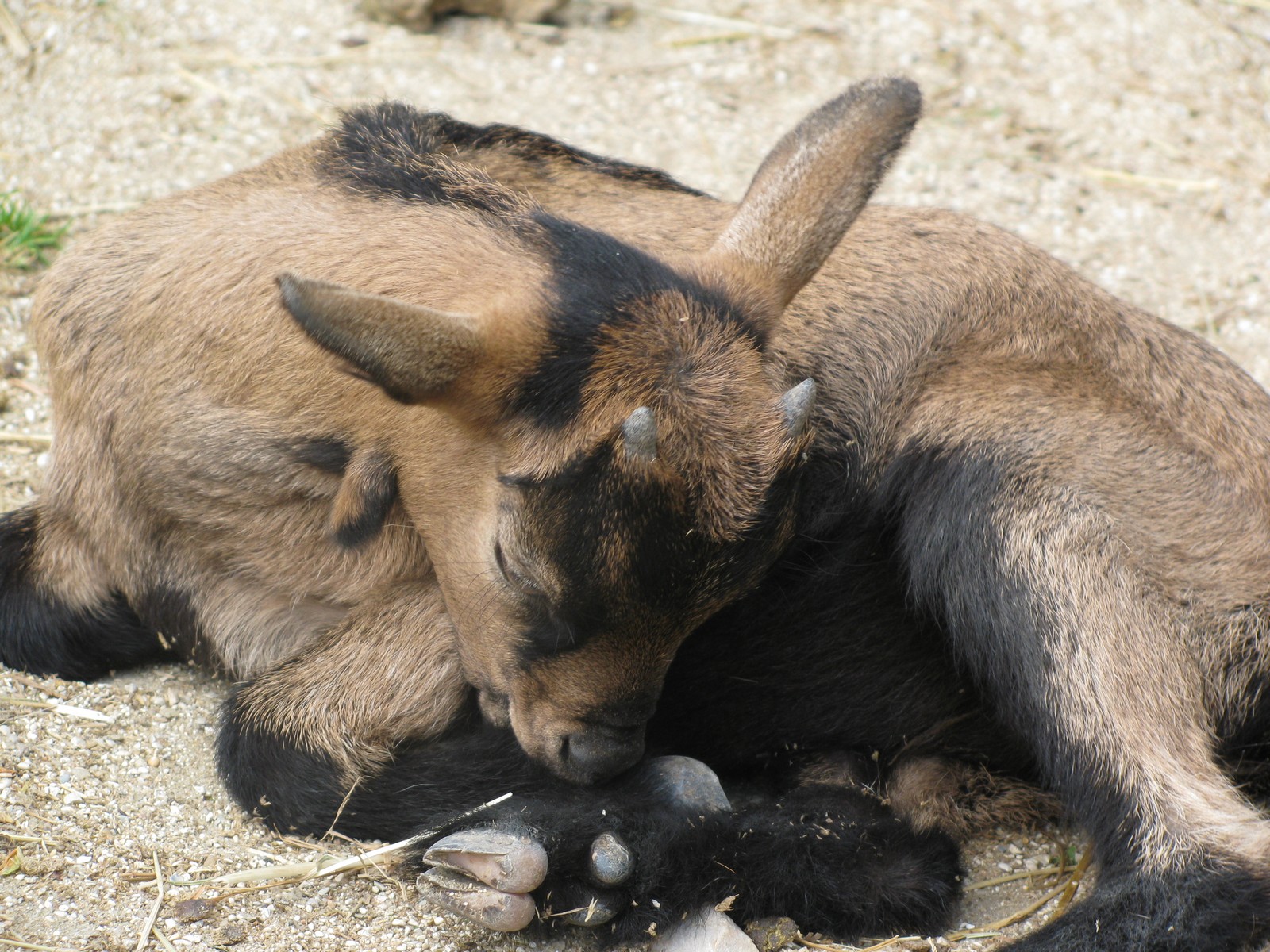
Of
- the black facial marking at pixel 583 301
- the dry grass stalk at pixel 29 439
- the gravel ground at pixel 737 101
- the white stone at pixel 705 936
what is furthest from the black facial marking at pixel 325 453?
the dry grass stalk at pixel 29 439

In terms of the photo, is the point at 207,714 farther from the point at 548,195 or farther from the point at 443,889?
the point at 548,195

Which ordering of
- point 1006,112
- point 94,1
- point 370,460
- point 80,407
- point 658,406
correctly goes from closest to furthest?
point 658,406, point 370,460, point 80,407, point 94,1, point 1006,112

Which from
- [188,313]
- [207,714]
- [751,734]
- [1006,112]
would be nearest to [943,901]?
[751,734]

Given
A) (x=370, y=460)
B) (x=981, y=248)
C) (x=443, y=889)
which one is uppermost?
(x=981, y=248)

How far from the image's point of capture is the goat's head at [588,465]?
11.7 ft

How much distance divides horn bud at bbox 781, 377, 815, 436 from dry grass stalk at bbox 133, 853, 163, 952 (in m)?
→ 2.14

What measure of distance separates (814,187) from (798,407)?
866 millimetres

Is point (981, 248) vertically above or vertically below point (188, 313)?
above

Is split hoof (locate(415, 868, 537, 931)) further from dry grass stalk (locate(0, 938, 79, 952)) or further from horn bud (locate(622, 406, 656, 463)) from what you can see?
horn bud (locate(622, 406, 656, 463))

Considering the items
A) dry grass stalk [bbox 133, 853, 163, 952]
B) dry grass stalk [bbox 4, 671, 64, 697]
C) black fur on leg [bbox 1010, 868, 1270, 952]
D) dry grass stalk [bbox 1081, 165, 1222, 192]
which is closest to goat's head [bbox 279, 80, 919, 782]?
dry grass stalk [bbox 133, 853, 163, 952]

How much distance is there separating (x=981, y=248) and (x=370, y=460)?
2.19m

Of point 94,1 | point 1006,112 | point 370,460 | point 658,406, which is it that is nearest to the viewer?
point 658,406

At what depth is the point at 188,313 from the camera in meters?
4.46

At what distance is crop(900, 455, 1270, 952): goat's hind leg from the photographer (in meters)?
3.76
